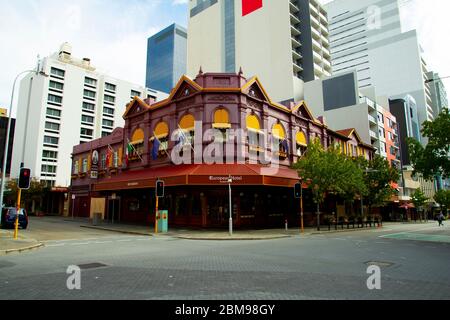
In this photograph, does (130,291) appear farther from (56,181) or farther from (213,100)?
(56,181)

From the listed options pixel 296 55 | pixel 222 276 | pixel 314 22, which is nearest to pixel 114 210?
pixel 222 276

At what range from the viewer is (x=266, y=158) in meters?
27.8

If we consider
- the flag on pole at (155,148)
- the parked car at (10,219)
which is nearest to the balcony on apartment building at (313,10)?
the flag on pole at (155,148)

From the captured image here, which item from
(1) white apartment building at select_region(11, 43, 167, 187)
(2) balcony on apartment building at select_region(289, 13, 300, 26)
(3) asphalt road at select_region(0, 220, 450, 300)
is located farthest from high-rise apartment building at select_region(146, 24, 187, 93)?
(3) asphalt road at select_region(0, 220, 450, 300)

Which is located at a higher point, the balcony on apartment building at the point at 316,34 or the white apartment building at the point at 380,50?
the white apartment building at the point at 380,50

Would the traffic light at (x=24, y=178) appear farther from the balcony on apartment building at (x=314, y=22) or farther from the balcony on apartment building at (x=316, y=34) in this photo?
the balcony on apartment building at (x=314, y=22)

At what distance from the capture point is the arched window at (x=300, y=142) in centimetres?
3297

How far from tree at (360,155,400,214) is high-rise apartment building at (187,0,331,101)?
25330 mm

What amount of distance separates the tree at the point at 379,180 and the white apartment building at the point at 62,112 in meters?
59.6

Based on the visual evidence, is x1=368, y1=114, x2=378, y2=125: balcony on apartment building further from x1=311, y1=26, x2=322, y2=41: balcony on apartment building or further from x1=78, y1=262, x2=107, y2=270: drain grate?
x1=78, y1=262, x2=107, y2=270: drain grate

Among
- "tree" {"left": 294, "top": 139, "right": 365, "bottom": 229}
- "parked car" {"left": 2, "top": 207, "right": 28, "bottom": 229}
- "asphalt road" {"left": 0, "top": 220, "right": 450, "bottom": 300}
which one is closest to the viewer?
"asphalt road" {"left": 0, "top": 220, "right": 450, "bottom": 300}

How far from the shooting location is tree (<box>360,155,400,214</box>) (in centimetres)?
3862
